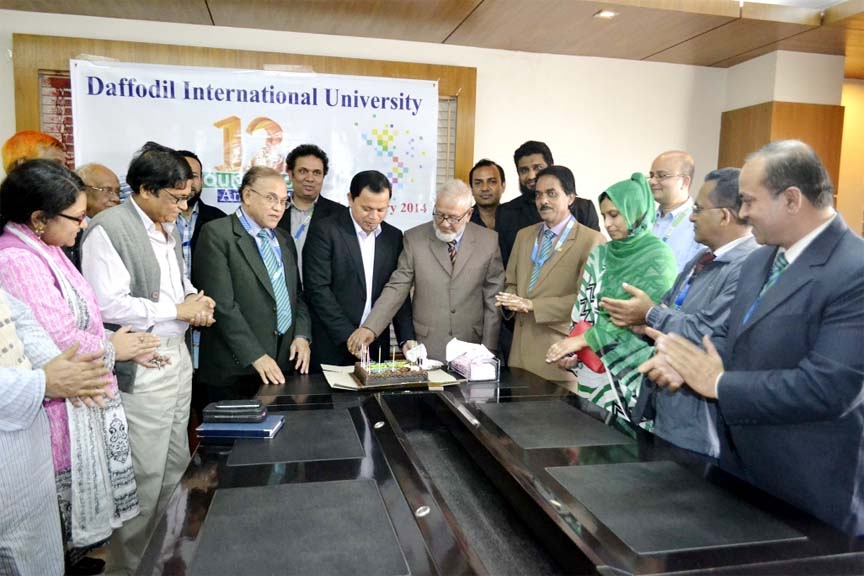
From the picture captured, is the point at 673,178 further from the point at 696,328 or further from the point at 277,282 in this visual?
the point at 277,282

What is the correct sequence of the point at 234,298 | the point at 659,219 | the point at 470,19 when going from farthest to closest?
the point at 470,19, the point at 659,219, the point at 234,298

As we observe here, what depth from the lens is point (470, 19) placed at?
3898 millimetres

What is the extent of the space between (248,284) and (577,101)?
3.25 meters

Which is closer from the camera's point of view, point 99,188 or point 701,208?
point 701,208

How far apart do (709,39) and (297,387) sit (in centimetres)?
379

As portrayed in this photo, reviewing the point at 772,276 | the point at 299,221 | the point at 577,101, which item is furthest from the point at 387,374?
the point at 577,101

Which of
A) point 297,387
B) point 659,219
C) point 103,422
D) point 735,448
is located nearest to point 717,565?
point 735,448

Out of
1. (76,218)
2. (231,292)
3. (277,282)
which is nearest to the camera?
(76,218)

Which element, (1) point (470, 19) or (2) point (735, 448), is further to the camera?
(1) point (470, 19)

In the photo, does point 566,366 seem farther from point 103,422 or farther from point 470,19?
point 470,19

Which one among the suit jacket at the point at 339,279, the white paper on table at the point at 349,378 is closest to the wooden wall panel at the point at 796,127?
the suit jacket at the point at 339,279

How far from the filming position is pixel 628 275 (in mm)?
2377

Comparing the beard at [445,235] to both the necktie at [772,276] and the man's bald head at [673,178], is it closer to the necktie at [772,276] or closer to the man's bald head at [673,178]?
the man's bald head at [673,178]

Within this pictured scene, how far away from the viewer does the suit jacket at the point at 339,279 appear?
10.1 feet
